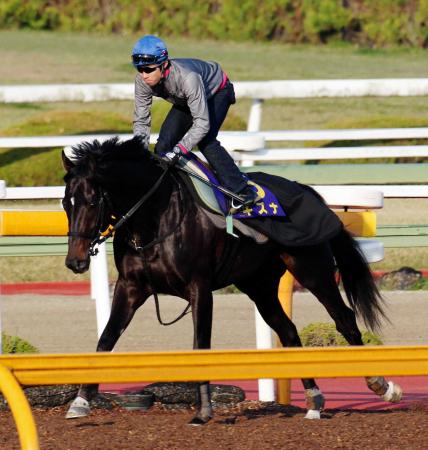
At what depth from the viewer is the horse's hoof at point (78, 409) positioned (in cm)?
565

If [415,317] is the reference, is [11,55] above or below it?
below

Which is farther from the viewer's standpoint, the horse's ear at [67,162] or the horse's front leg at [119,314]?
the horse's front leg at [119,314]

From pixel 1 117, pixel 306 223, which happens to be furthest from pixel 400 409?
pixel 1 117

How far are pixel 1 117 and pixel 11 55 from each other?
264 inches

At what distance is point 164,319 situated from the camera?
29.1 ft

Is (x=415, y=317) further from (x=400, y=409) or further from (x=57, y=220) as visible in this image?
(x=57, y=220)

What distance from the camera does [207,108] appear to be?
5.97m

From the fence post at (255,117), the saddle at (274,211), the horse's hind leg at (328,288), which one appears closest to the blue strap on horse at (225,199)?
the saddle at (274,211)

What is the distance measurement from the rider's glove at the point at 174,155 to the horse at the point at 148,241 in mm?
32

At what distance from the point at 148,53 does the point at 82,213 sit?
2.52 feet

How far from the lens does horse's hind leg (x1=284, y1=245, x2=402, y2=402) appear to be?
6316 millimetres

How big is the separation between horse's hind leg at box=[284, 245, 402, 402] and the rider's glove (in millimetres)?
774

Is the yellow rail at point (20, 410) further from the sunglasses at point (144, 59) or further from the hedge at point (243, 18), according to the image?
the hedge at point (243, 18)

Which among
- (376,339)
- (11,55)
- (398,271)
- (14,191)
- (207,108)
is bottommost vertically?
(11,55)
